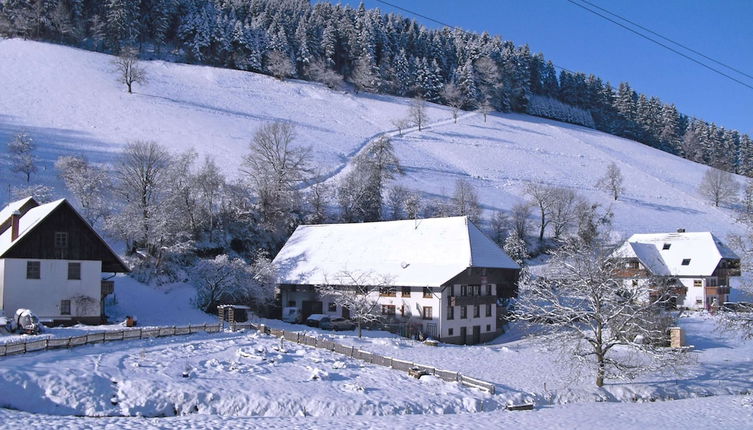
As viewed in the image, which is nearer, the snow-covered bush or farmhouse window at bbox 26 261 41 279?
farmhouse window at bbox 26 261 41 279

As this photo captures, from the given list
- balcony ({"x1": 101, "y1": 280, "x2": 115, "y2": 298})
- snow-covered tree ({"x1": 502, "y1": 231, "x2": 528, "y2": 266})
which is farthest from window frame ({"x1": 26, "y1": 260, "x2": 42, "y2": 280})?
snow-covered tree ({"x1": 502, "y1": 231, "x2": 528, "y2": 266})

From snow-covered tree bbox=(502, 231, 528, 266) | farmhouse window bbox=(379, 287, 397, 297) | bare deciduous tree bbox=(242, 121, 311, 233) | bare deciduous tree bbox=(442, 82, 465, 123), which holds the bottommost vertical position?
farmhouse window bbox=(379, 287, 397, 297)

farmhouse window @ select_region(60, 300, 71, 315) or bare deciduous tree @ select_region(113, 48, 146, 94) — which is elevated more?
bare deciduous tree @ select_region(113, 48, 146, 94)

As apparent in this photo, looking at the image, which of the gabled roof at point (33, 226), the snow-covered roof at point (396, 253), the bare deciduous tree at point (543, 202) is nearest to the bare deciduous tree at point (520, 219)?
the bare deciduous tree at point (543, 202)

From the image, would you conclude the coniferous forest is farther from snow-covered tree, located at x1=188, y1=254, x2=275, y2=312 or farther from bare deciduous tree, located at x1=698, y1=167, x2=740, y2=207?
snow-covered tree, located at x1=188, y1=254, x2=275, y2=312

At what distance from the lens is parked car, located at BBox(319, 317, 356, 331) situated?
46.3 m

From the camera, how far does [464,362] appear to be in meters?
36.3

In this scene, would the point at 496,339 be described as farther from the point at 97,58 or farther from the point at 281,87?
the point at 97,58

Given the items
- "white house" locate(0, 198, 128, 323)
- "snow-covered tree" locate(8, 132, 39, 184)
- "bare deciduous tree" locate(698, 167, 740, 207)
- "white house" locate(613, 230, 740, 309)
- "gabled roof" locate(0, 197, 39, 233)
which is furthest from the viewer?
"bare deciduous tree" locate(698, 167, 740, 207)

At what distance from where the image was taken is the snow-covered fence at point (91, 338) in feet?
87.5

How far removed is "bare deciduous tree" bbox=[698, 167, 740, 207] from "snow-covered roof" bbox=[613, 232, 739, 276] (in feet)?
127

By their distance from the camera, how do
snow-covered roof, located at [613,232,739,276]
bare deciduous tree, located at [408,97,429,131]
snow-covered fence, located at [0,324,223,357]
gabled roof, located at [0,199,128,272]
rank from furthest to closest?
bare deciduous tree, located at [408,97,429,131]
snow-covered roof, located at [613,232,739,276]
gabled roof, located at [0,199,128,272]
snow-covered fence, located at [0,324,223,357]

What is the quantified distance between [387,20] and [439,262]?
121m

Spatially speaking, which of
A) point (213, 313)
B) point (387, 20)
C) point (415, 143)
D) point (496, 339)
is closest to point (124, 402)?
point (213, 313)
